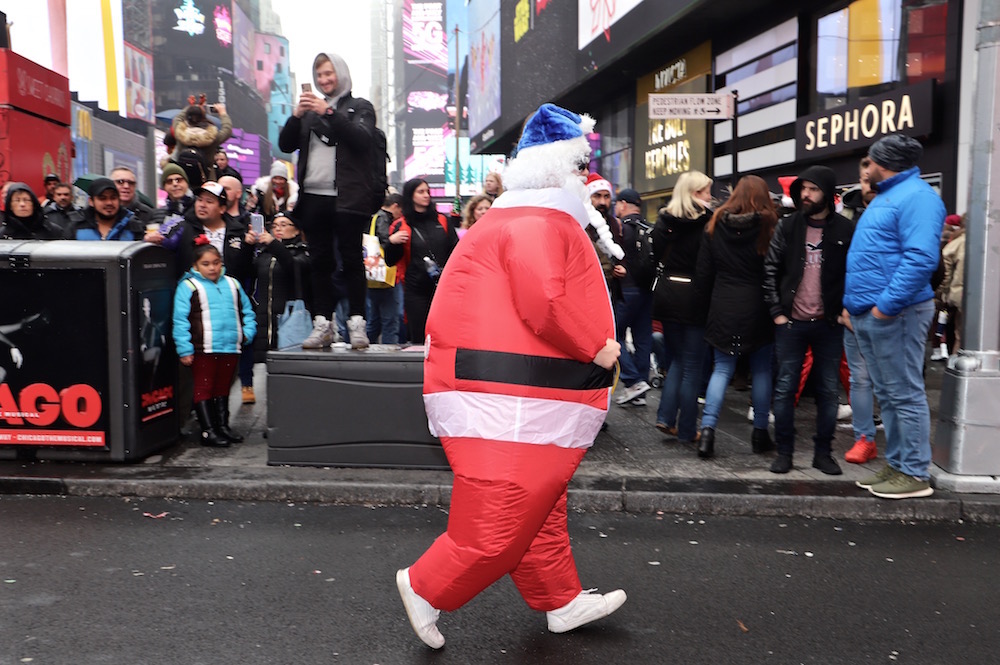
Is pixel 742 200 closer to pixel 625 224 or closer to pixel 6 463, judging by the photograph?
pixel 625 224

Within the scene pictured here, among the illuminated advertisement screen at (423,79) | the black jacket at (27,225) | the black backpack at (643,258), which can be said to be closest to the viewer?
the black jacket at (27,225)

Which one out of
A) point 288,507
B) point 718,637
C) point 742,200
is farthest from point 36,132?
point 718,637

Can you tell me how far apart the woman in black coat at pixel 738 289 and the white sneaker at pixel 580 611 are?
2.96 metres

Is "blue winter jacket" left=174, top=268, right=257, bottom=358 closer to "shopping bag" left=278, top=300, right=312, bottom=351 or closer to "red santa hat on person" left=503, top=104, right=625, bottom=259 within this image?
"shopping bag" left=278, top=300, right=312, bottom=351

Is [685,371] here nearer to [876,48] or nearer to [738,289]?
[738,289]

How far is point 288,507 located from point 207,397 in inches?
62.6

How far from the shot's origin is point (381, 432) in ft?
19.3

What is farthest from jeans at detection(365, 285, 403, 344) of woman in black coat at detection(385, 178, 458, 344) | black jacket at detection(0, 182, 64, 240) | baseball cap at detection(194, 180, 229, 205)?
black jacket at detection(0, 182, 64, 240)

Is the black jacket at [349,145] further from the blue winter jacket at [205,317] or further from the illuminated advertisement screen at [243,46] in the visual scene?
the illuminated advertisement screen at [243,46]

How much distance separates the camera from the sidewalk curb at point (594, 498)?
17.3 feet

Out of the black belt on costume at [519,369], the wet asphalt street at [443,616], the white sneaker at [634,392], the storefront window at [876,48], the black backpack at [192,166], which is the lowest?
the wet asphalt street at [443,616]

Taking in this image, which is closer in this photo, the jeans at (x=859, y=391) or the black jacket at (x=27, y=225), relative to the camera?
the jeans at (x=859, y=391)

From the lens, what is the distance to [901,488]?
17.6 ft

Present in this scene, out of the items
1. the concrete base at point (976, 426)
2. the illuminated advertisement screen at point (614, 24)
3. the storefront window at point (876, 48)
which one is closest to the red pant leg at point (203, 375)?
the concrete base at point (976, 426)
